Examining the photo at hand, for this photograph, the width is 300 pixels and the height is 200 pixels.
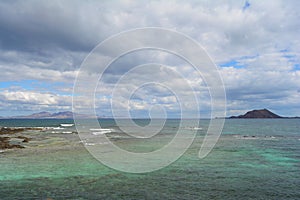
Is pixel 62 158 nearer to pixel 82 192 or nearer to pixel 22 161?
pixel 22 161

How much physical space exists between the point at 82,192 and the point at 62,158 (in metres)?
14.6

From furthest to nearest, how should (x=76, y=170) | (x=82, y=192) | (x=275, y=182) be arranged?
1. (x=76, y=170)
2. (x=275, y=182)
3. (x=82, y=192)

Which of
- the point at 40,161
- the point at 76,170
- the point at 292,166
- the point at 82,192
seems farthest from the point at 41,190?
the point at 292,166

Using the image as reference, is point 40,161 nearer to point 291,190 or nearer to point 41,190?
point 41,190

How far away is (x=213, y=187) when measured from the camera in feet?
64.3

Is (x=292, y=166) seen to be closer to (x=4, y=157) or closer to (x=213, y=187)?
(x=213, y=187)

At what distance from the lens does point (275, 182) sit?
69.7 ft

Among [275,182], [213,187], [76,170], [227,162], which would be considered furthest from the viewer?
[227,162]

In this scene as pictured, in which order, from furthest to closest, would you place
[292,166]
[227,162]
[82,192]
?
[227,162] < [292,166] < [82,192]

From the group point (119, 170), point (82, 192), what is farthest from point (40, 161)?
point (82, 192)

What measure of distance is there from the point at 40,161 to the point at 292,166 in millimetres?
26654

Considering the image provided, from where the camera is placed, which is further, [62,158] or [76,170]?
[62,158]

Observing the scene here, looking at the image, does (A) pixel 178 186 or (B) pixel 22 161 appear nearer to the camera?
(A) pixel 178 186

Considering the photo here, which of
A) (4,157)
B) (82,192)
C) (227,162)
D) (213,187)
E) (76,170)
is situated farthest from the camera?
(4,157)
